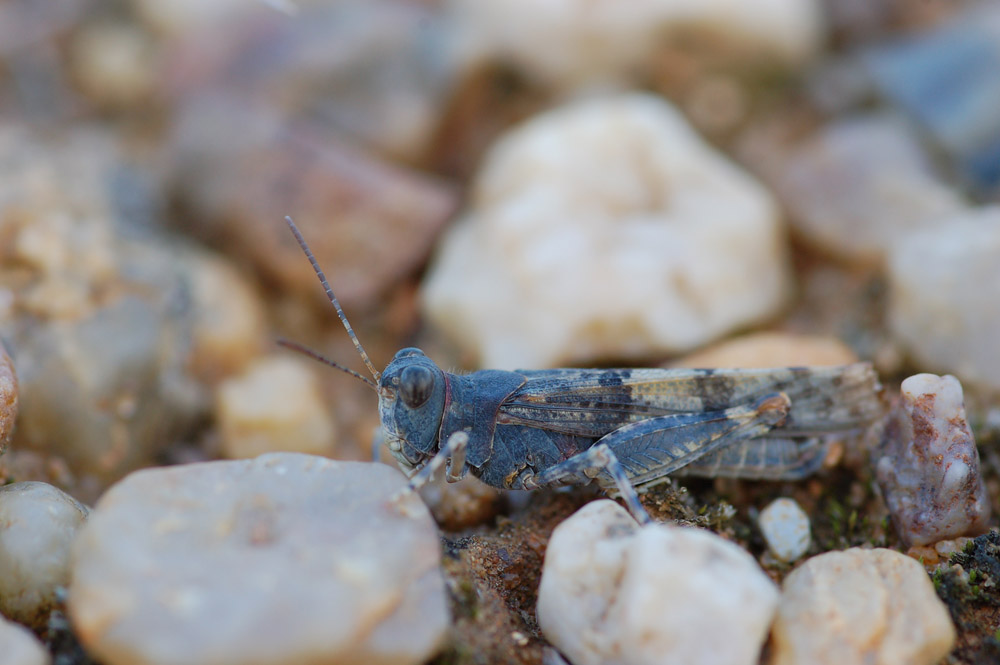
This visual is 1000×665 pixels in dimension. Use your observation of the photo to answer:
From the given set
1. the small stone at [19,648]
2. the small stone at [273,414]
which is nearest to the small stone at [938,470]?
the small stone at [273,414]

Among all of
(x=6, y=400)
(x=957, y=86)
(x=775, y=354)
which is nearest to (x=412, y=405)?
(x=6, y=400)

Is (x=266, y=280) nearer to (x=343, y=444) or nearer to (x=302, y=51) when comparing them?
(x=343, y=444)

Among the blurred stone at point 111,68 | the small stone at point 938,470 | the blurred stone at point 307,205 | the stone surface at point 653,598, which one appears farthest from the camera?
the blurred stone at point 111,68

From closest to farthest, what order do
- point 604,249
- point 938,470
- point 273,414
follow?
point 938,470 → point 273,414 → point 604,249

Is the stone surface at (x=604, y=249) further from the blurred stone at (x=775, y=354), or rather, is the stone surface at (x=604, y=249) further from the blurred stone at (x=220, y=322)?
the blurred stone at (x=220, y=322)

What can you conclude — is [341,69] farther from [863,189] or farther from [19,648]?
[19,648]

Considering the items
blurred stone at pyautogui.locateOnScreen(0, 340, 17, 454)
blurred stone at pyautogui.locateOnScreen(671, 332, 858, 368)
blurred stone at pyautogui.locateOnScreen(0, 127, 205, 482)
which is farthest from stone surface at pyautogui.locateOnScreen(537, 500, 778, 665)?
blurred stone at pyautogui.locateOnScreen(0, 127, 205, 482)

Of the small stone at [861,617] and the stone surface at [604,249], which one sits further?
the stone surface at [604,249]
